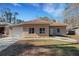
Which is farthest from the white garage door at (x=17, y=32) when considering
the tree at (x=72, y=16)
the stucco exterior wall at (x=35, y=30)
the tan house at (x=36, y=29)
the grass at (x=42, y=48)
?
the tree at (x=72, y=16)

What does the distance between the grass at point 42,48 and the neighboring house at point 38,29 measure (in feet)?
0.87

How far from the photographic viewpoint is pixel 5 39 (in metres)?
11.1

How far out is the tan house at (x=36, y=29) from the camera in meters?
11.2

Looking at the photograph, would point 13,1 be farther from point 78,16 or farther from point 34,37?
point 78,16

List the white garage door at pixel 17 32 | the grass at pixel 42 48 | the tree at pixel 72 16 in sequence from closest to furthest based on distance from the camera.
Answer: the grass at pixel 42 48, the tree at pixel 72 16, the white garage door at pixel 17 32

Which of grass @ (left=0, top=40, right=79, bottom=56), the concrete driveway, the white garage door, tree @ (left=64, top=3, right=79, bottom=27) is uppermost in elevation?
tree @ (left=64, top=3, right=79, bottom=27)

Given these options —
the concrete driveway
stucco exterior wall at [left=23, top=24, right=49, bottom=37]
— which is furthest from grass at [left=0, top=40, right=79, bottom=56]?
stucco exterior wall at [left=23, top=24, right=49, bottom=37]

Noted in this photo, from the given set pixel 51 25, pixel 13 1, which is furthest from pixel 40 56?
pixel 13 1

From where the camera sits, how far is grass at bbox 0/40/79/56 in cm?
1095

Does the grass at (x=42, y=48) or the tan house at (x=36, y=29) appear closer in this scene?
the grass at (x=42, y=48)

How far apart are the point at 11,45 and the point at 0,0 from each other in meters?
1.43

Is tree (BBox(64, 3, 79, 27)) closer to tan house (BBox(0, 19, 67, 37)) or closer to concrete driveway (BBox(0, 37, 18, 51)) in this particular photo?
tan house (BBox(0, 19, 67, 37))

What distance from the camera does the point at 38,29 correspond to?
37.1ft

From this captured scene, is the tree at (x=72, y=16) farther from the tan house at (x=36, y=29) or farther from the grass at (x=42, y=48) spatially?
the grass at (x=42, y=48)
